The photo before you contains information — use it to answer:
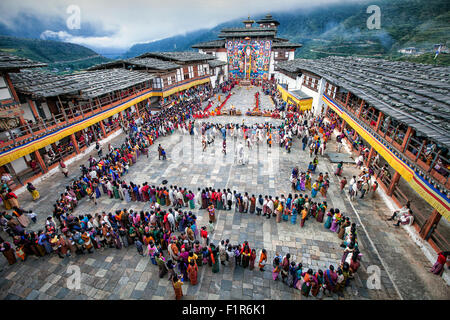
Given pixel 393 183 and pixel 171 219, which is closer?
pixel 171 219

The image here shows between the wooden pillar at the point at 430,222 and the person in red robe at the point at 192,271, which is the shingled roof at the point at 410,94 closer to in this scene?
the wooden pillar at the point at 430,222

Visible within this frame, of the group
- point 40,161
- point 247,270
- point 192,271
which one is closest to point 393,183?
point 247,270

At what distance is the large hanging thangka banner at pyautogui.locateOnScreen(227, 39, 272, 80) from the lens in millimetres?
45469

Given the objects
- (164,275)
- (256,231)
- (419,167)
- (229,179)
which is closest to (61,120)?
(229,179)

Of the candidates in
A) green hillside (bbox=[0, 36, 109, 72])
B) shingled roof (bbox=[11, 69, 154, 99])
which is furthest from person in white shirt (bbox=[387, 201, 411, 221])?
green hillside (bbox=[0, 36, 109, 72])

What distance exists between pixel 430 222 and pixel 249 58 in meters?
46.1

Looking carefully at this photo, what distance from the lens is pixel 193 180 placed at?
13961 millimetres

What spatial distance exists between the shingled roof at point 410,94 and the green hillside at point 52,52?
9918cm

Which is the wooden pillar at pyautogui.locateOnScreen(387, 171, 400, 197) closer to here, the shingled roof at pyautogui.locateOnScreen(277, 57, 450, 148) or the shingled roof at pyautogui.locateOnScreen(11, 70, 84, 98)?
the shingled roof at pyautogui.locateOnScreen(277, 57, 450, 148)

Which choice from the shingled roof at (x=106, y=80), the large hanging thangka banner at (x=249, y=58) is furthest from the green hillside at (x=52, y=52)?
the shingled roof at (x=106, y=80)

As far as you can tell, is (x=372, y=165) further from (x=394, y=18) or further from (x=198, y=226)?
(x=394, y=18)

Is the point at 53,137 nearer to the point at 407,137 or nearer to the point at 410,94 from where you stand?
the point at 407,137

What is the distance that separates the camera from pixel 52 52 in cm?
9431
